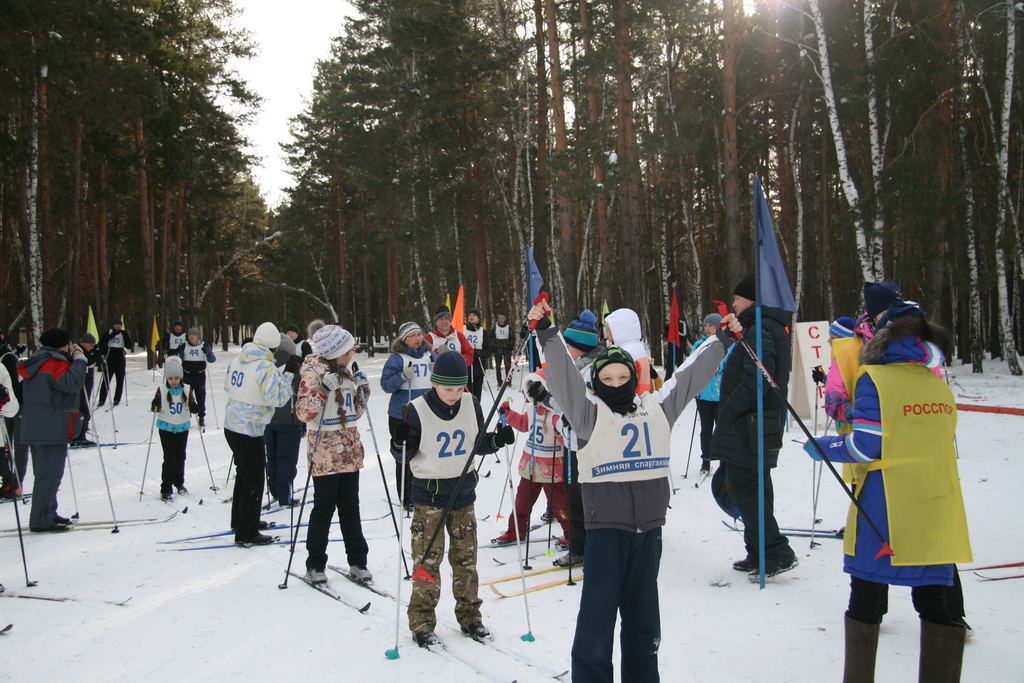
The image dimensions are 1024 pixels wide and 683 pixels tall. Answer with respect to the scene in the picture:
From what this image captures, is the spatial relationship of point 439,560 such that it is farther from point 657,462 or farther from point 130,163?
point 130,163

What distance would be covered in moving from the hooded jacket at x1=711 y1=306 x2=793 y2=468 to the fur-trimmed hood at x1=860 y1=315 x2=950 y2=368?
172cm

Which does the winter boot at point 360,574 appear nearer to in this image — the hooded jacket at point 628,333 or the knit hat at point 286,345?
the hooded jacket at point 628,333

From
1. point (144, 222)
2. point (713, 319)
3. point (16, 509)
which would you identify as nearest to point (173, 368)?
point (16, 509)

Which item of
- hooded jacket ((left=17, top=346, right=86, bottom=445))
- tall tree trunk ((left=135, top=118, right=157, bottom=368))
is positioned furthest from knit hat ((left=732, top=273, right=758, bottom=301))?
tall tree trunk ((left=135, top=118, right=157, bottom=368))

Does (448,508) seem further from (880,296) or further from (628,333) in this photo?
(880,296)

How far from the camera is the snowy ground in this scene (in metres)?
3.72

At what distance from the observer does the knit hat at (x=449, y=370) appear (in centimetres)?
420

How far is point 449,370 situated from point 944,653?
2842mm

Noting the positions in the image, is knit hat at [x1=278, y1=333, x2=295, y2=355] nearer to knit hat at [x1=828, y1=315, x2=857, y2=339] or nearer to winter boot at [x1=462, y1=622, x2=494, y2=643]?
winter boot at [x1=462, y1=622, x2=494, y2=643]

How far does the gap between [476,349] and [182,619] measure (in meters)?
10.9

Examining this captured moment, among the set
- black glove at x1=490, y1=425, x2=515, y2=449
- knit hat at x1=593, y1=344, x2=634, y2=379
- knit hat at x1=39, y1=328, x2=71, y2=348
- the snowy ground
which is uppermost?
knit hat at x1=39, y1=328, x2=71, y2=348

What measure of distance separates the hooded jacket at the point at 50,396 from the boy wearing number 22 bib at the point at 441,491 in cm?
448

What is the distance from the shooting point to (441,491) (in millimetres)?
4188

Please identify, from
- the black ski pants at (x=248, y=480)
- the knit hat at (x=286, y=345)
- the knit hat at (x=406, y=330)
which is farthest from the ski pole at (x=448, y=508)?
the knit hat at (x=286, y=345)
